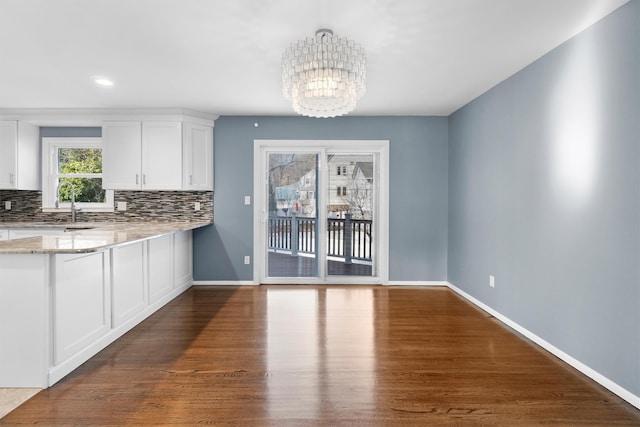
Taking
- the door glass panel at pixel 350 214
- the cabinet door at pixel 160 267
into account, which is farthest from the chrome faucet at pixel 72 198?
the door glass panel at pixel 350 214

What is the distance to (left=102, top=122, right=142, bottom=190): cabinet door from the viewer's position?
470 centimetres

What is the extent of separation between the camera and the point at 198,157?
4.87 m

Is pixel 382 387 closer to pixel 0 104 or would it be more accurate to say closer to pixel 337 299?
pixel 337 299

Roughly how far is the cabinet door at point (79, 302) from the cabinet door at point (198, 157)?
204cm

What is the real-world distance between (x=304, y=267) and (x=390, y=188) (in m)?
1.66

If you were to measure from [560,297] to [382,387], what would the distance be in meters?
1.59

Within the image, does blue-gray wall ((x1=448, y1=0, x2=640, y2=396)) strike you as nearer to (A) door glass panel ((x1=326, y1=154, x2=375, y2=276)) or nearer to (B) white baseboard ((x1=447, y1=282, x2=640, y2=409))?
(B) white baseboard ((x1=447, y1=282, x2=640, y2=409))

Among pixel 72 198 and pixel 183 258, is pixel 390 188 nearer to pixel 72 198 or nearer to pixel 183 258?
pixel 183 258

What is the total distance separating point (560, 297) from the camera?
9.16 ft

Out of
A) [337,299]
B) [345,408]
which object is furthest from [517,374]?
[337,299]

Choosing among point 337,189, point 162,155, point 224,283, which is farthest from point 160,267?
point 337,189

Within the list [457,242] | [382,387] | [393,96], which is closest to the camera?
[382,387]

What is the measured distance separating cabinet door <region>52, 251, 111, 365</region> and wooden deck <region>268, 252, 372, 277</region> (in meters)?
2.52

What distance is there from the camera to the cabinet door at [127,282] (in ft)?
10.1
